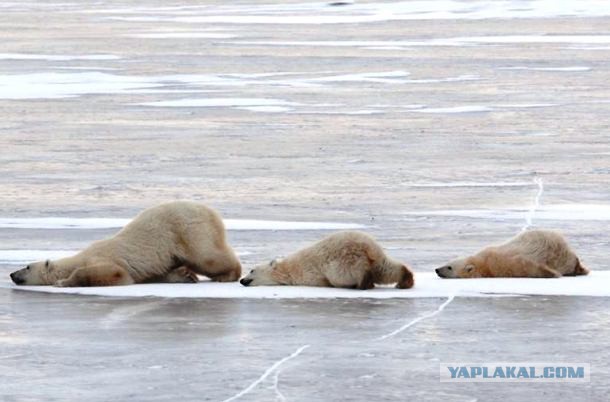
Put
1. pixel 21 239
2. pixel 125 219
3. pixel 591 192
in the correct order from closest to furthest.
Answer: pixel 21 239, pixel 125 219, pixel 591 192

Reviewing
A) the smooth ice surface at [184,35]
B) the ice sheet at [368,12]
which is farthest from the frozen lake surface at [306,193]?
the ice sheet at [368,12]

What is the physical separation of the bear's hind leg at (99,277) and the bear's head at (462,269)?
1.97 metres

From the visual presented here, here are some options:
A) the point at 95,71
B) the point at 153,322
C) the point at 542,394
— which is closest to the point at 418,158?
the point at 153,322

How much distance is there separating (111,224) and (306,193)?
2.70 meters

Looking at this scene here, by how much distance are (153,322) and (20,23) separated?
4294 cm

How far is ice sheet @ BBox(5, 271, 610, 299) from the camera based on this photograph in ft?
A: 33.8

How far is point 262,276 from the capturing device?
10742 millimetres

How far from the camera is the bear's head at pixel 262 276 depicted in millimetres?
10719

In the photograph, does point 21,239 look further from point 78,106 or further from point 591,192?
point 78,106

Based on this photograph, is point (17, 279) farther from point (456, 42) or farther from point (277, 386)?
point (456, 42)

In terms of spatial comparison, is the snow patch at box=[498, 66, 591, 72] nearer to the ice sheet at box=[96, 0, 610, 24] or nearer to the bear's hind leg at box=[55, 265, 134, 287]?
the ice sheet at box=[96, 0, 610, 24]

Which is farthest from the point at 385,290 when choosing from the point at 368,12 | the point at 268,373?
the point at 368,12

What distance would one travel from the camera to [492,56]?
116 ft

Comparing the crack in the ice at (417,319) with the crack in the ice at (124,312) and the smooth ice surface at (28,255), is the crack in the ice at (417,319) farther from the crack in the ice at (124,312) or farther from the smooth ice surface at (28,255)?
the smooth ice surface at (28,255)
